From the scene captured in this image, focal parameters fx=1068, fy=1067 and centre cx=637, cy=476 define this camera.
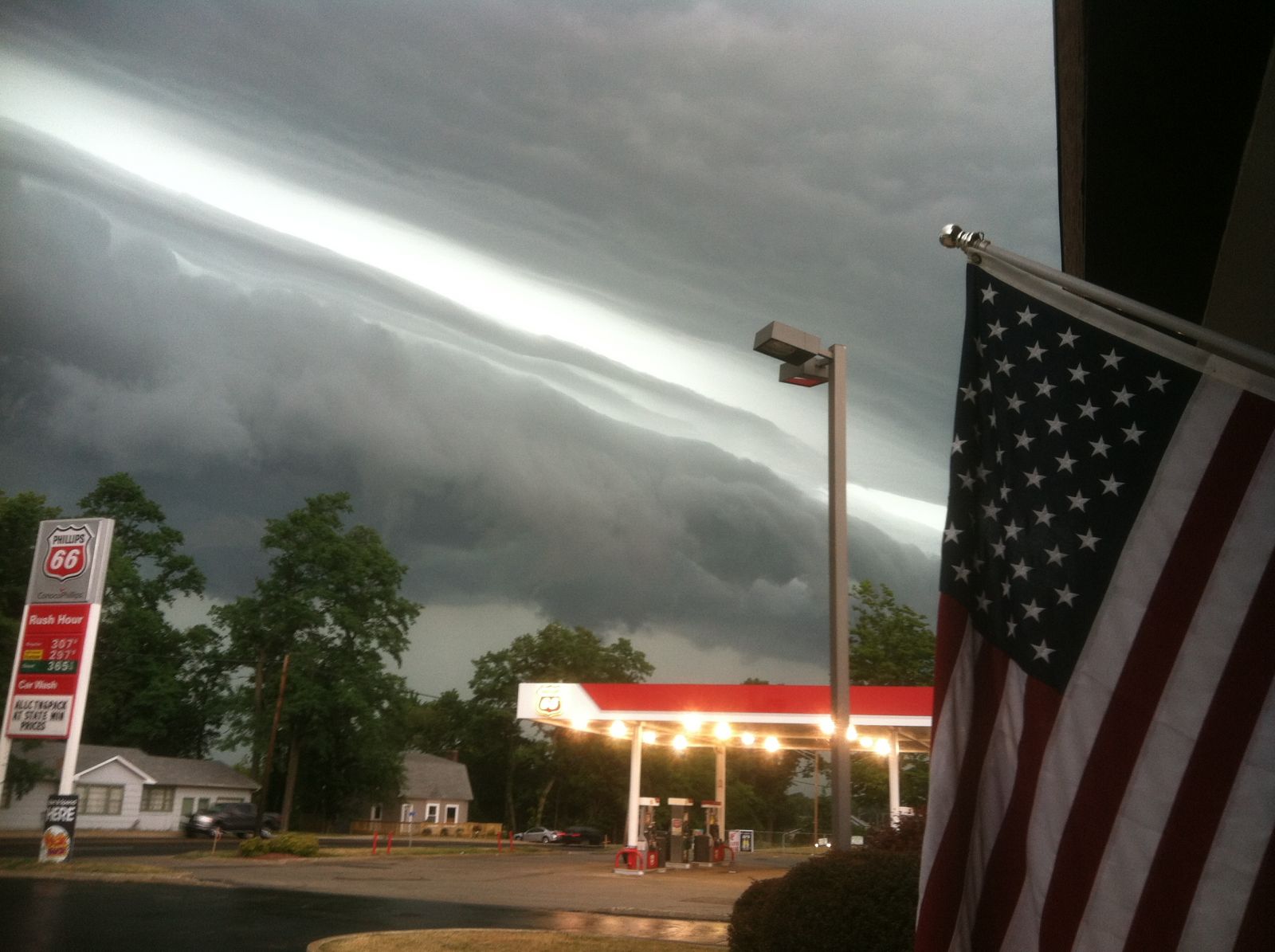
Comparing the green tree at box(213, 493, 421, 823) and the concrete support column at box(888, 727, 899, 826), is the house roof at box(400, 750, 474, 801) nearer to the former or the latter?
the green tree at box(213, 493, 421, 823)

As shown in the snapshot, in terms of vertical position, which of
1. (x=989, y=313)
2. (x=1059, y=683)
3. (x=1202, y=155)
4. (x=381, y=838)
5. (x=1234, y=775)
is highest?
(x=1202, y=155)

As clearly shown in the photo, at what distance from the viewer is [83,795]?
56.3 meters

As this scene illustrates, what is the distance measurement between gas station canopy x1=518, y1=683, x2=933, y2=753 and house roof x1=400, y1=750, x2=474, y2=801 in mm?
50862

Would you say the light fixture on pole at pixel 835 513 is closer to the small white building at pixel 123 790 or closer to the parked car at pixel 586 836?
the small white building at pixel 123 790

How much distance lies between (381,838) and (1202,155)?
66.9 metres

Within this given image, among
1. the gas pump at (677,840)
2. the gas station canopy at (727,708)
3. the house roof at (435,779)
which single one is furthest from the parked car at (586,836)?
the gas station canopy at (727,708)

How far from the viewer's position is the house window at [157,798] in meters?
59.7

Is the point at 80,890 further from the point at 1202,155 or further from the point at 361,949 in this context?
the point at 1202,155

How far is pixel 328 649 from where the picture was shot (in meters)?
→ 63.4

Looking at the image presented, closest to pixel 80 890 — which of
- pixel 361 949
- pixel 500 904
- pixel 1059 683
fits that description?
pixel 500 904

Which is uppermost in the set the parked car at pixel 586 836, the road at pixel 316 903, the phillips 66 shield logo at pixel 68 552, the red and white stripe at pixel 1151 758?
the phillips 66 shield logo at pixel 68 552

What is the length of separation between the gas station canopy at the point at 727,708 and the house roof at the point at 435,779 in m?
50.9

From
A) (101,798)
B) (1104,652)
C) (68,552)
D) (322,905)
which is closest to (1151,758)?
(1104,652)

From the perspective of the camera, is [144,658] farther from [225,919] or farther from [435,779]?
[225,919]
